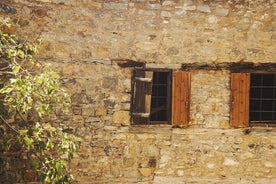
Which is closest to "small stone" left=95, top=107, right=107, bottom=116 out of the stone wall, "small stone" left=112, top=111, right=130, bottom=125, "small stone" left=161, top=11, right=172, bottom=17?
the stone wall

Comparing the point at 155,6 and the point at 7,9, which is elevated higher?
the point at 155,6

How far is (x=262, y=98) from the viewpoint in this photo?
6.38m

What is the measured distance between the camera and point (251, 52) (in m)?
6.14

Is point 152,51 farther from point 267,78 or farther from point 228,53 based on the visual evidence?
point 267,78

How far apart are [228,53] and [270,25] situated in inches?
36.9

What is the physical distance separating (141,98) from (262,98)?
7.64ft

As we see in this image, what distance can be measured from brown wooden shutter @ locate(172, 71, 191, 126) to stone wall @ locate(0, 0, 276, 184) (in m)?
0.13

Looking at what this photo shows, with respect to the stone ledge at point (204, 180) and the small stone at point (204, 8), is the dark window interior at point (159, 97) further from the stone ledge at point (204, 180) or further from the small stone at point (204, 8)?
the small stone at point (204, 8)

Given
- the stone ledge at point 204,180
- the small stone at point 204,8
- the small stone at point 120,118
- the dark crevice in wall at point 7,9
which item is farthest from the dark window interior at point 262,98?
the dark crevice in wall at point 7,9

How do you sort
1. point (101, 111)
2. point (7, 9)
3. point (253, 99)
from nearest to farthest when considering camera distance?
point (7, 9)
point (101, 111)
point (253, 99)

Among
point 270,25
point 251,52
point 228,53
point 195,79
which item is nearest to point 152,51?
point 195,79

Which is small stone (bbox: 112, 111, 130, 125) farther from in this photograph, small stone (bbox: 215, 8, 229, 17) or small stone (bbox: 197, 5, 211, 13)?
small stone (bbox: 215, 8, 229, 17)

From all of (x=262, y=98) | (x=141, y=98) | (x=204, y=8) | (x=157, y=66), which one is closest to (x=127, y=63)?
(x=157, y=66)

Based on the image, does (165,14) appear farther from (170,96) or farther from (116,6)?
(170,96)
